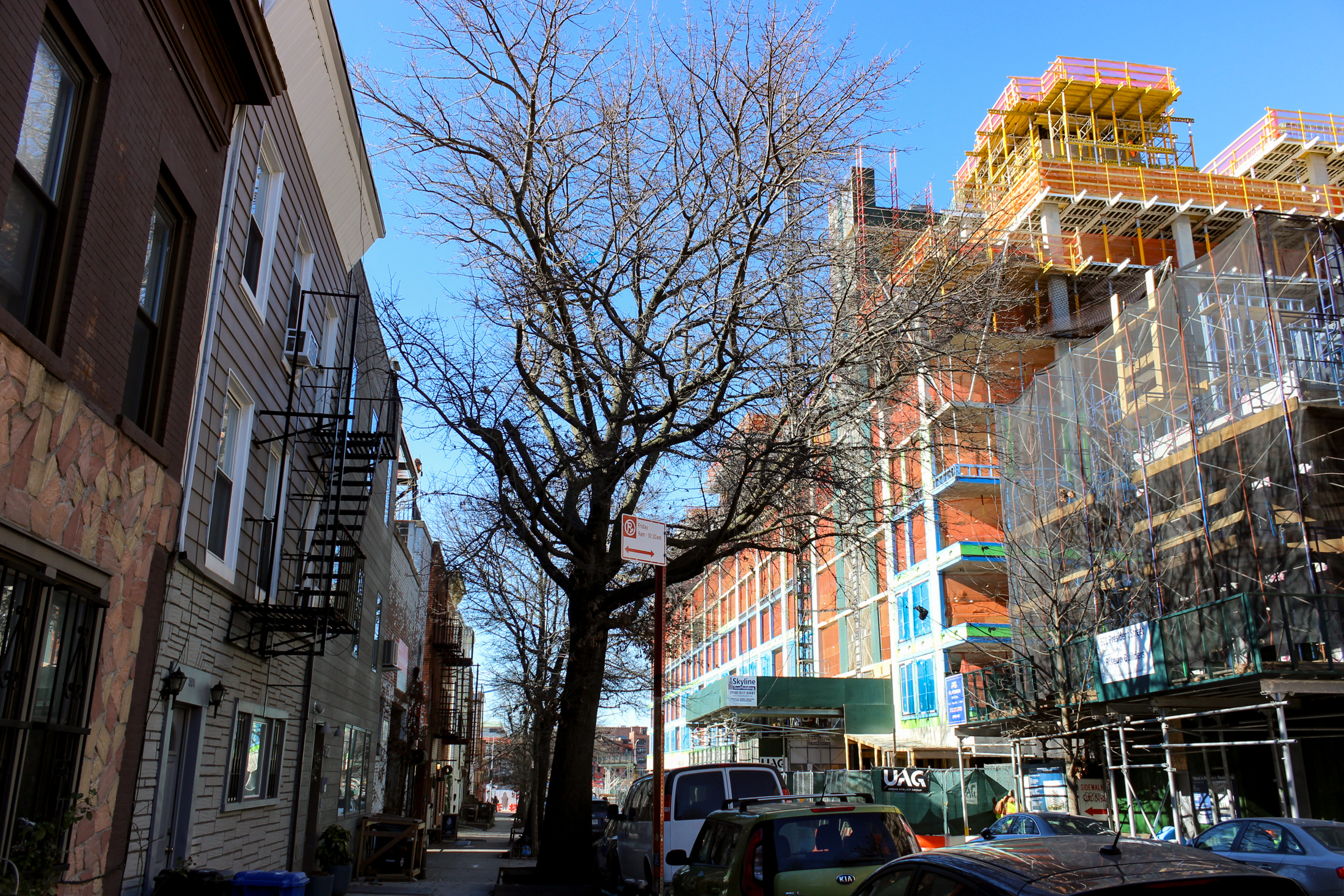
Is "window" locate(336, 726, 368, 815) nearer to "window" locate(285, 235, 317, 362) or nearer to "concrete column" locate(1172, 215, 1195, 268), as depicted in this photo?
"window" locate(285, 235, 317, 362)

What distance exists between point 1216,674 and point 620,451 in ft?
33.1

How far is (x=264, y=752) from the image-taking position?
1252 centimetres

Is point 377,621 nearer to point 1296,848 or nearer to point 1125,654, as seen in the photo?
point 1125,654

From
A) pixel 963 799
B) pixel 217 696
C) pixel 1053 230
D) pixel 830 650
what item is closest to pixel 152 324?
pixel 217 696

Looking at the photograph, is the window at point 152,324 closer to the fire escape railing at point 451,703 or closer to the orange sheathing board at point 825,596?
the fire escape railing at point 451,703

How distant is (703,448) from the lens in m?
13.8

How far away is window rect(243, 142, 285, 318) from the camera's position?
446 inches

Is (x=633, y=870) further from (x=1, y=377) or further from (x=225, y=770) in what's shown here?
(x=1, y=377)

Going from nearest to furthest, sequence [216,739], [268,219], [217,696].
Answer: [217,696] → [216,739] → [268,219]

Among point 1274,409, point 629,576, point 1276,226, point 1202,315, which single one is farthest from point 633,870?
point 1276,226

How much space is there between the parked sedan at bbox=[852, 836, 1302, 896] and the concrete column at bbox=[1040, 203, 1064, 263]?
34.6 meters

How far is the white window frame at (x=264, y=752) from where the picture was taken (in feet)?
35.4

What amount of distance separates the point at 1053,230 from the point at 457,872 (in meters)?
30.2

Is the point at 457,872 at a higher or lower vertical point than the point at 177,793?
lower
